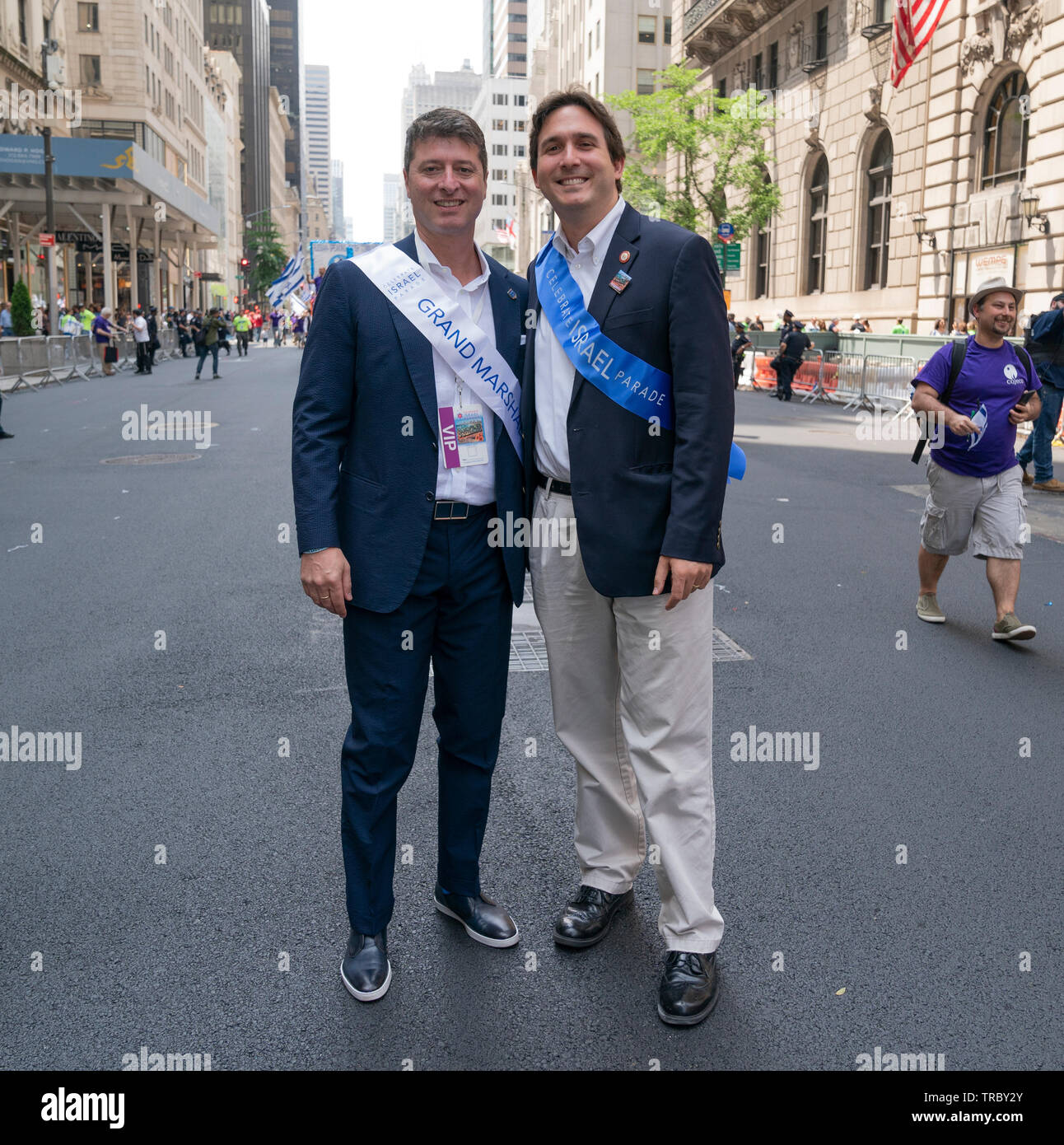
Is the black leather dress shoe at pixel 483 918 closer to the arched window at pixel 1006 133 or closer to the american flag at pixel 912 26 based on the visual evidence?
the american flag at pixel 912 26

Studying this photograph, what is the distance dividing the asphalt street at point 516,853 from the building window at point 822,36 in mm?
36172

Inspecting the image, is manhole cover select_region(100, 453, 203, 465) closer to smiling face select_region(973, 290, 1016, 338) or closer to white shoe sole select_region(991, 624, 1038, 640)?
smiling face select_region(973, 290, 1016, 338)

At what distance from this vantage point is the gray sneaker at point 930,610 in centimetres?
747

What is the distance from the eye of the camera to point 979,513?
719cm

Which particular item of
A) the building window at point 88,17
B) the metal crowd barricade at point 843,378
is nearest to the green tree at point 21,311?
the metal crowd barricade at point 843,378

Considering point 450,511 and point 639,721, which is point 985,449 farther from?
point 450,511

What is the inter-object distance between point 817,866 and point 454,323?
218 centimetres

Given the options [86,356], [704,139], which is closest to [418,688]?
[86,356]

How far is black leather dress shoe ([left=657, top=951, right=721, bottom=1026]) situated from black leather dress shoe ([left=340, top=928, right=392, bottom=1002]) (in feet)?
2.42

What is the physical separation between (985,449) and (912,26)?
21255 millimetres

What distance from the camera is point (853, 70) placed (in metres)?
36.4

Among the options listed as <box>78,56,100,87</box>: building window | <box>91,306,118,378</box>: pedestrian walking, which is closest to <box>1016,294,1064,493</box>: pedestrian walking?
<box>91,306,118,378</box>: pedestrian walking
